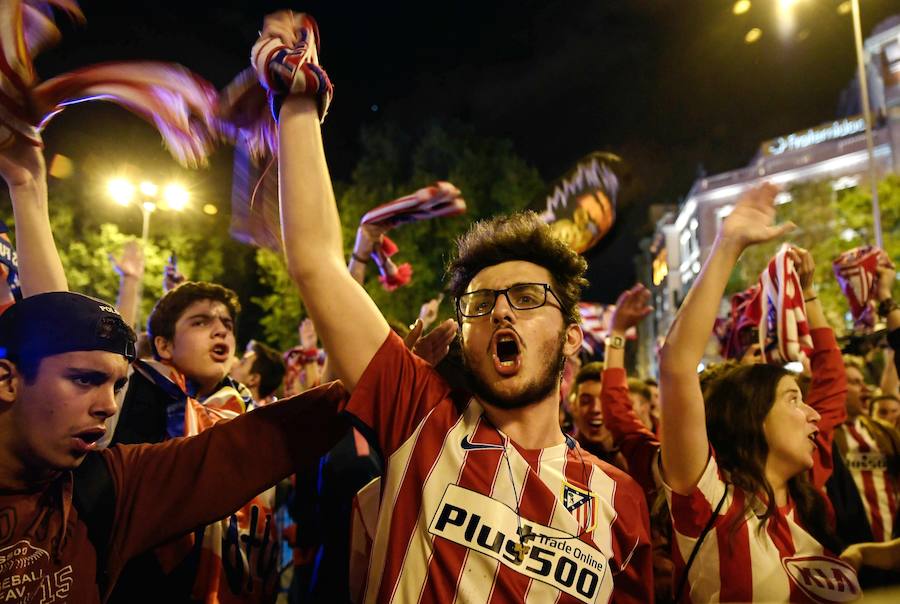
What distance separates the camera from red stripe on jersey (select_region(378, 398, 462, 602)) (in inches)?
68.6

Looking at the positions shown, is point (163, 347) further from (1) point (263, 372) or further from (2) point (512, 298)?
(1) point (263, 372)

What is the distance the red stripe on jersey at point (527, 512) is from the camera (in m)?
1.69

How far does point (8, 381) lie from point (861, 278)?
5204 millimetres

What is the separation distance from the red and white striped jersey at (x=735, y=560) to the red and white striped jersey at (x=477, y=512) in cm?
34

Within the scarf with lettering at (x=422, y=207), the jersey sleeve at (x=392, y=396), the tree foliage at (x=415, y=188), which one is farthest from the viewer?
the tree foliage at (x=415, y=188)

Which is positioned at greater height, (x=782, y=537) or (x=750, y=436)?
(x=750, y=436)

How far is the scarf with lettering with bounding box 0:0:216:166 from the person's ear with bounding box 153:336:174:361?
114cm

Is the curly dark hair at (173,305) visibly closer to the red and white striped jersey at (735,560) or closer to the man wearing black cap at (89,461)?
the man wearing black cap at (89,461)

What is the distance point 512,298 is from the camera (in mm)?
2100

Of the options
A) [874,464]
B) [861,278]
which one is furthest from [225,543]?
[861,278]

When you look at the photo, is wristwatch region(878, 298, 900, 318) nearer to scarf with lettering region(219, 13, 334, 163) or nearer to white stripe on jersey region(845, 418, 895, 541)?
white stripe on jersey region(845, 418, 895, 541)

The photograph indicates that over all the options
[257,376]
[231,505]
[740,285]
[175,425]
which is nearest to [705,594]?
[231,505]

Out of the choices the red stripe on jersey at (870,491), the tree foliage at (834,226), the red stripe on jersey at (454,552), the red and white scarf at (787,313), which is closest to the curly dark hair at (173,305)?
the red stripe on jersey at (454,552)

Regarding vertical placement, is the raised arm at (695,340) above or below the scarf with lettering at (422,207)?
below
